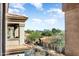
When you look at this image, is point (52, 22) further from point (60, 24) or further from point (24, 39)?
point (24, 39)

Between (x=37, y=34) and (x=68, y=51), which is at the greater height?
(x=37, y=34)

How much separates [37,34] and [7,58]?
421 mm

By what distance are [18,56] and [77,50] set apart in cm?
65

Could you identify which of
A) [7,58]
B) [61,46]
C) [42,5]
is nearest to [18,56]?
[7,58]

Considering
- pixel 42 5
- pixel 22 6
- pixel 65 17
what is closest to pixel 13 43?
pixel 22 6

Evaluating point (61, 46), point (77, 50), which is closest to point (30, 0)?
point (61, 46)

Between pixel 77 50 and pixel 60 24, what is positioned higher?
pixel 60 24

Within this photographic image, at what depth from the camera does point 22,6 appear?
162cm

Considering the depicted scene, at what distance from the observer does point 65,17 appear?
159cm

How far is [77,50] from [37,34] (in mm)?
469

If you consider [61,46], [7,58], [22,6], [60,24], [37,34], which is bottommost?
[7,58]

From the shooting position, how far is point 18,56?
1.60 metres

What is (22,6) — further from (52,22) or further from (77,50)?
(77,50)

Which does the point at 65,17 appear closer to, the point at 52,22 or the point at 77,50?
the point at 52,22
